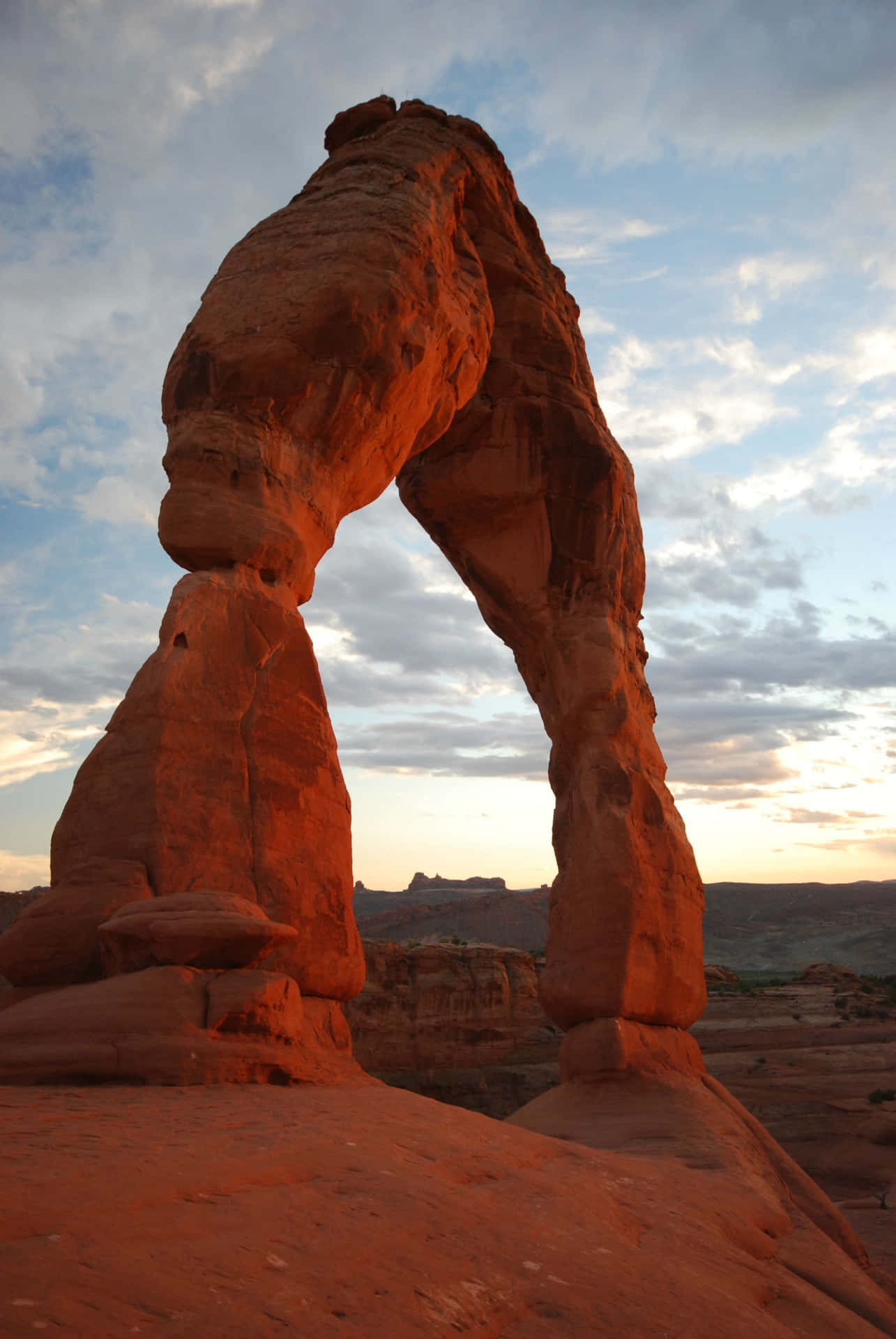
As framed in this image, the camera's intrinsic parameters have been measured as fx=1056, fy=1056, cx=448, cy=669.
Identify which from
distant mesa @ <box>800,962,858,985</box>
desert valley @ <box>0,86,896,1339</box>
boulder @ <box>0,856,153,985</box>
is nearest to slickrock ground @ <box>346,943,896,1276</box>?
distant mesa @ <box>800,962,858,985</box>

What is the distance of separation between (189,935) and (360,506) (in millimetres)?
3633

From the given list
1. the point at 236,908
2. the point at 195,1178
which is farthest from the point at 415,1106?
the point at 195,1178

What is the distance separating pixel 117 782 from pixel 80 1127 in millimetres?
2307

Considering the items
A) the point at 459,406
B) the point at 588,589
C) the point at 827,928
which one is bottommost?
the point at 827,928

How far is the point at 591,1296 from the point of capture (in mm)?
2764

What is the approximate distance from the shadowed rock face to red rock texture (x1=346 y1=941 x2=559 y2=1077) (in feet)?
35.7

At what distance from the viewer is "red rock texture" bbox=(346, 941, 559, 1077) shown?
18.5 metres

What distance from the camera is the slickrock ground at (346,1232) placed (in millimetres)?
2008

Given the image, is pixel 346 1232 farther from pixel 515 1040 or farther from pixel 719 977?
pixel 719 977

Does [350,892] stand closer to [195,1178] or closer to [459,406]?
[195,1178]

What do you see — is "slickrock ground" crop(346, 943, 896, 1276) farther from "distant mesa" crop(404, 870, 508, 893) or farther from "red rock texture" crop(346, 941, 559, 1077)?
"distant mesa" crop(404, 870, 508, 893)

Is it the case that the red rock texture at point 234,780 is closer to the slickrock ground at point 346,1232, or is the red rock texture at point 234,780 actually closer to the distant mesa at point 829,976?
the slickrock ground at point 346,1232

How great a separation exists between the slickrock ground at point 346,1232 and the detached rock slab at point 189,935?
0.59 meters

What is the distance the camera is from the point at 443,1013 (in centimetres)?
1914
